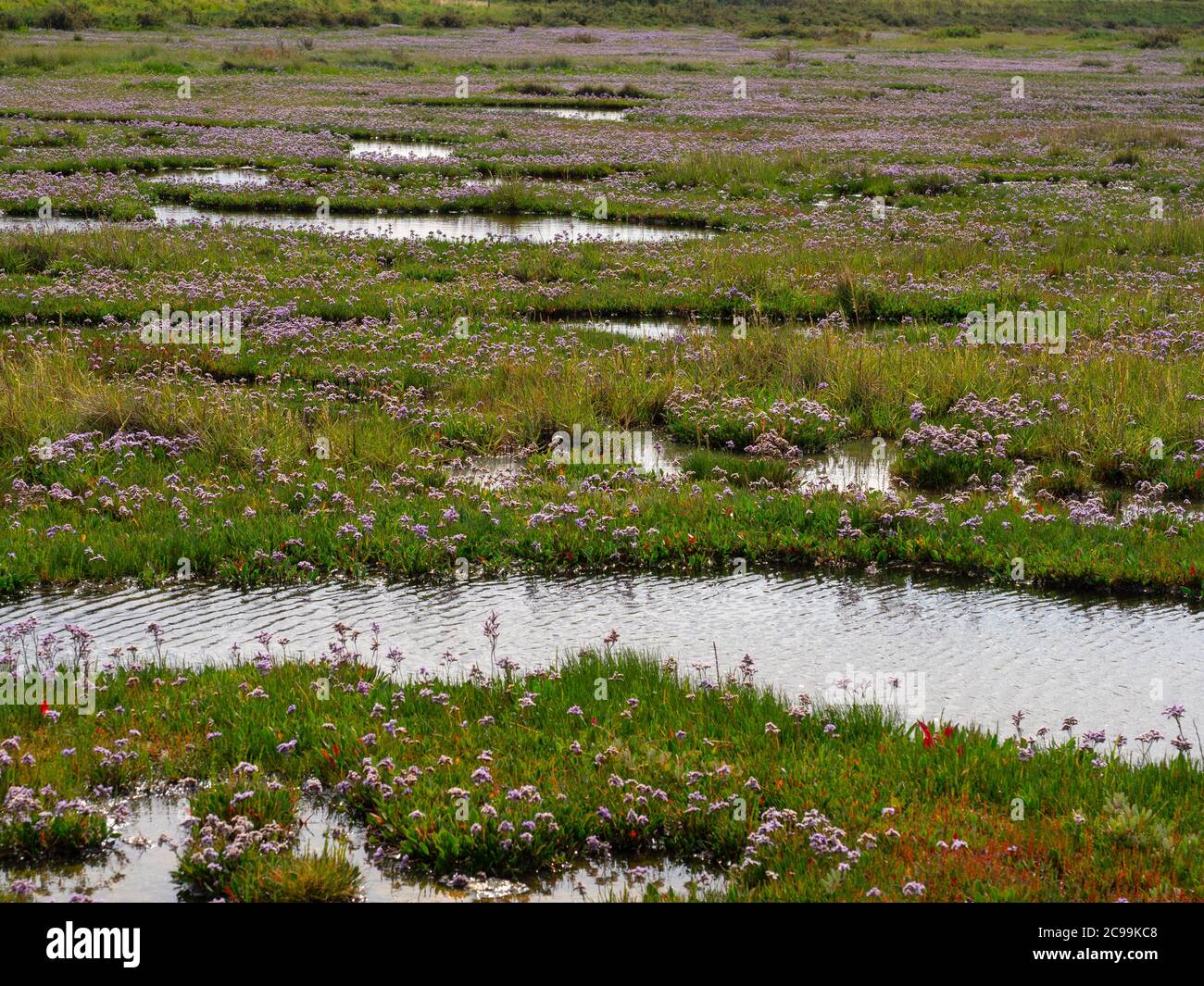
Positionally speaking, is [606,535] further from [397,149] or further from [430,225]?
[397,149]

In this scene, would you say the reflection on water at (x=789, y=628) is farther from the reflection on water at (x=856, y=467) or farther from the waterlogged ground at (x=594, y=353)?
the reflection on water at (x=856, y=467)

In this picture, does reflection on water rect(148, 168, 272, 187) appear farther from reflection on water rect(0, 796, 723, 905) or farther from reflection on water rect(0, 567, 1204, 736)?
reflection on water rect(0, 796, 723, 905)

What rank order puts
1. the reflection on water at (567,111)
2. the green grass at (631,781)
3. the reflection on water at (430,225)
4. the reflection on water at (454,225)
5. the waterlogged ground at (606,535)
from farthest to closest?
the reflection on water at (567,111), the reflection on water at (454,225), the reflection on water at (430,225), the waterlogged ground at (606,535), the green grass at (631,781)

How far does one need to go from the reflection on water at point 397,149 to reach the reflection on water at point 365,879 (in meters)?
31.1

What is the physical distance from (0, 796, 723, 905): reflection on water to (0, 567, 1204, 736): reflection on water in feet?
6.94

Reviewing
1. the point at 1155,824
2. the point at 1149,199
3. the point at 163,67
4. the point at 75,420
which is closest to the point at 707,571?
the point at 1155,824

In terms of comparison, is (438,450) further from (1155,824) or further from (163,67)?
(163,67)

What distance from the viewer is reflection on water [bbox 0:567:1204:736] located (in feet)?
24.4

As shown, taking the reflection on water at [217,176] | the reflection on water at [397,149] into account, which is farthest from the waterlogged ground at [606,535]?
the reflection on water at [397,149]

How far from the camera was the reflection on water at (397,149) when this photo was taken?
35531mm

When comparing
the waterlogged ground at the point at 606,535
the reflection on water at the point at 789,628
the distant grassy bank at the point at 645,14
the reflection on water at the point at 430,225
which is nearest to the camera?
the waterlogged ground at the point at 606,535

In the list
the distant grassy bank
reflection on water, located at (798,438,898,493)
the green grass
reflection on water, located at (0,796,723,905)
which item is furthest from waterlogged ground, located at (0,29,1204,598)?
the distant grassy bank
